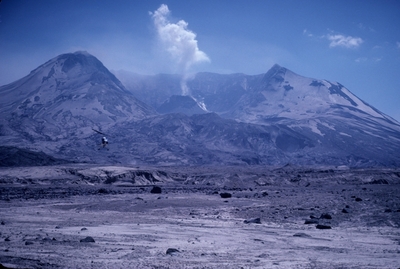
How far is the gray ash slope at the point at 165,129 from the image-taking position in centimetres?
10031

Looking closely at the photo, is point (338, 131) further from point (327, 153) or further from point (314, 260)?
point (314, 260)

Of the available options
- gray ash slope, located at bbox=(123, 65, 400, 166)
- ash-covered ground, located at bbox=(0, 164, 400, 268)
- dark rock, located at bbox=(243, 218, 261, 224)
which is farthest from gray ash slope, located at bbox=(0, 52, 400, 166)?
Result: dark rock, located at bbox=(243, 218, 261, 224)

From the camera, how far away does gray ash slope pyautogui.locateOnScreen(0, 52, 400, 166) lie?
10031cm

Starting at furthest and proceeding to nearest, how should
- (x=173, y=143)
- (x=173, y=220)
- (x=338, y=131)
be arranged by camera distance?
(x=338, y=131) < (x=173, y=143) < (x=173, y=220)

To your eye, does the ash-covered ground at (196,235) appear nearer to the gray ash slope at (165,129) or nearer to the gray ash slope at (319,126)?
the gray ash slope at (165,129)

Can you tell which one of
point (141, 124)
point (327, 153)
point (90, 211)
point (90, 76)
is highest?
point (90, 76)

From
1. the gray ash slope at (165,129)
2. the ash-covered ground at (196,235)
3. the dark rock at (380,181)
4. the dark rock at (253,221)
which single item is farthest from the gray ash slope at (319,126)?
the dark rock at (253,221)

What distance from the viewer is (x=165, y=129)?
12112cm

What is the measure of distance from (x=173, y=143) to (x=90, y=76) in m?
71.7

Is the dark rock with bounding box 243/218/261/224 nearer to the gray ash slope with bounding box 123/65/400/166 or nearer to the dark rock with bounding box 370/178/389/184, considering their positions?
the dark rock with bounding box 370/178/389/184

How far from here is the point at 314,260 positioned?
329 inches

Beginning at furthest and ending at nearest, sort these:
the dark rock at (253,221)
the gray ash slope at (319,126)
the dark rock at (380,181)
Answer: the gray ash slope at (319,126) < the dark rock at (380,181) < the dark rock at (253,221)

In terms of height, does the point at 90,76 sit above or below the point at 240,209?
above

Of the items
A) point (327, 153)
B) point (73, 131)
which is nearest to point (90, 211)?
point (73, 131)
